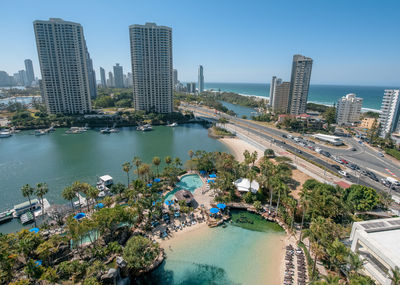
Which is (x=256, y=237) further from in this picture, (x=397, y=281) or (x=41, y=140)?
(x=41, y=140)

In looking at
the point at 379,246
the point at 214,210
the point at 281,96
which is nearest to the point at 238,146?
the point at 214,210

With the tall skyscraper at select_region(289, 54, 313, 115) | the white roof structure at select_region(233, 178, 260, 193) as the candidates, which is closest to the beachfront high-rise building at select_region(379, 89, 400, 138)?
the tall skyscraper at select_region(289, 54, 313, 115)

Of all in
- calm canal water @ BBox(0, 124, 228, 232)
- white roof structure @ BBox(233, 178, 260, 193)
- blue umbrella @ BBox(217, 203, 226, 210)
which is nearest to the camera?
blue umbrella @ BBox(217, 203, 226, 210)

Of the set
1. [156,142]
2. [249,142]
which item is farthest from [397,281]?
[156,142]

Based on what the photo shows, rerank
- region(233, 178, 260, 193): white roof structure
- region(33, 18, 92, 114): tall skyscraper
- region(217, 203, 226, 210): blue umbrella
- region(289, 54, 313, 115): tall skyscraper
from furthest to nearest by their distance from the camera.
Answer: region(289, 54, 313, 115): tall skyscraper → region(33, 18, 92, 114): tall skyscraper → region(233, 178, 260, 193): white roof structure → region(217, 203, 226, 210): blue umbrella

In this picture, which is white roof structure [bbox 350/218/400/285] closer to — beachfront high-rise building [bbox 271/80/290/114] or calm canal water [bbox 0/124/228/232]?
calm canal water [bbox 0/124/228/232]

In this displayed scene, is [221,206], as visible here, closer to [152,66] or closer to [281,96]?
[152,66]
